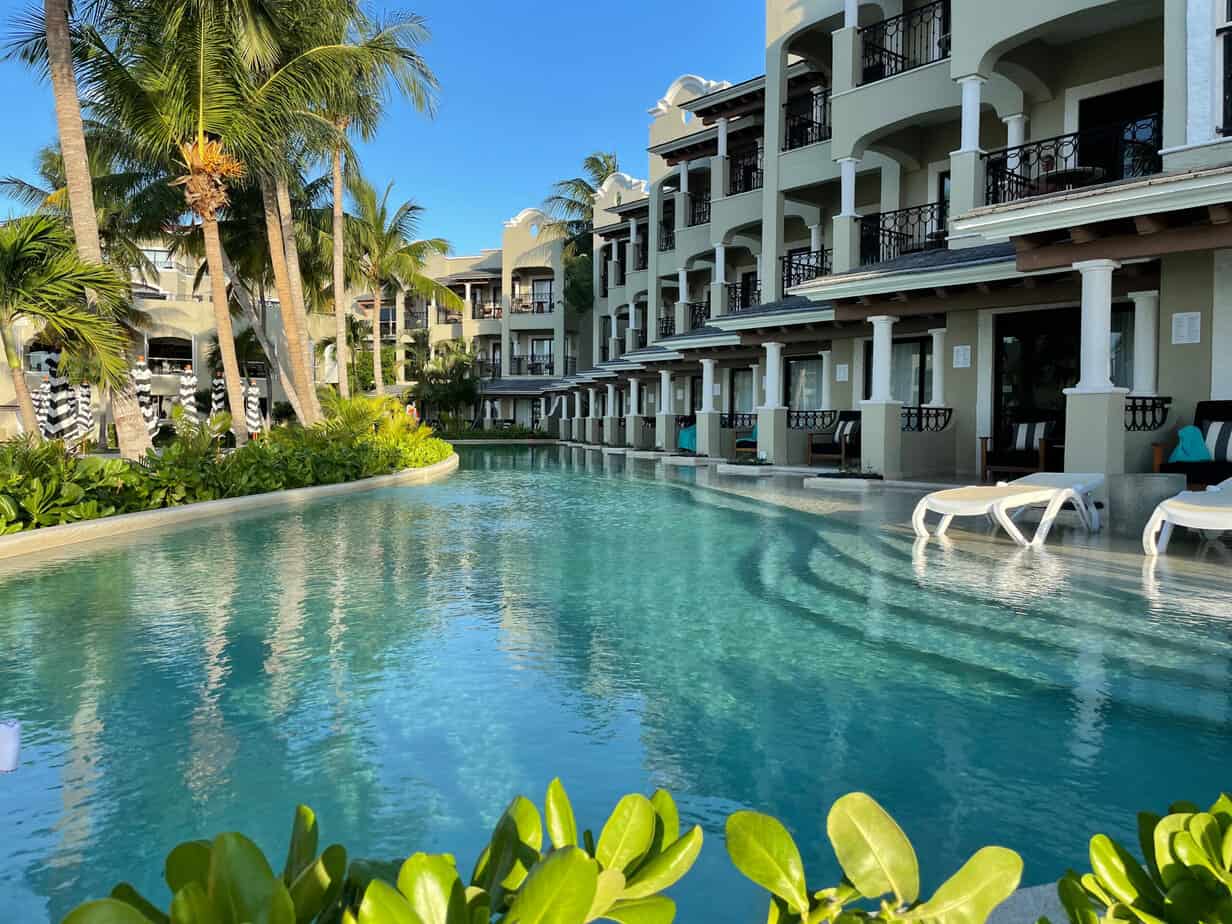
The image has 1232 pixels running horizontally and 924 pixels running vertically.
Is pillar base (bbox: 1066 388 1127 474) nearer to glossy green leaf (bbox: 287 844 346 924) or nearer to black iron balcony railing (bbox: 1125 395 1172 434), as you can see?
black iron balcony railing (bbox: 1125 395 1172 434)

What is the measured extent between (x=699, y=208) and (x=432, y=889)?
33197 millimetres

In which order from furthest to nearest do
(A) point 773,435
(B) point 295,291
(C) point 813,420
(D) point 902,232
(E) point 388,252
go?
(E) point 388,252
(C) point 813,420
(B) point 295,291
(A) point 773,435
(D) point 902,232

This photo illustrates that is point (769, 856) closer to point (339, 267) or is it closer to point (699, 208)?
point (339, 267)

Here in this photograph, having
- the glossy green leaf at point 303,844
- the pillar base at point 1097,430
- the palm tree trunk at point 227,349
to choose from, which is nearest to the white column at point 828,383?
the pillar base at point 1097,430

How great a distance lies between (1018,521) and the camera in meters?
12.1

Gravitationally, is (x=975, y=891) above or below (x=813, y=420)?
below

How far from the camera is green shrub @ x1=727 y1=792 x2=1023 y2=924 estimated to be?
1.24m

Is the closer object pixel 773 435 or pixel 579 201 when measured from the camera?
pixel 773 435

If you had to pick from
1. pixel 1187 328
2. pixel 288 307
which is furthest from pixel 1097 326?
pixel 288 307

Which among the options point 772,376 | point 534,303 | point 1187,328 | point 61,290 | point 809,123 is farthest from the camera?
point 534,303

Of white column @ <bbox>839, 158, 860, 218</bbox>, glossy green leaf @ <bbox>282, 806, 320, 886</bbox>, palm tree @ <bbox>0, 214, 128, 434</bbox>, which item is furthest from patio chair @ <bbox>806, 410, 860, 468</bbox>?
glossy green leaf @ <bbox>282, 806, 320, 886</bbox>

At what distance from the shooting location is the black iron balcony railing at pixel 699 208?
3189 cm

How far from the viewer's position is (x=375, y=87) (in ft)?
77.2

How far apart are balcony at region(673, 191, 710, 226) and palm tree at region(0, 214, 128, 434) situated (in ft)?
70.6
